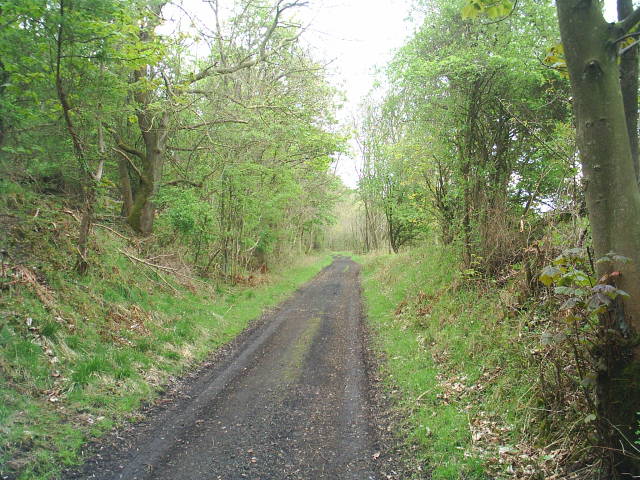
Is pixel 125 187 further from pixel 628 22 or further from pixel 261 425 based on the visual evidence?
pixel 628 22

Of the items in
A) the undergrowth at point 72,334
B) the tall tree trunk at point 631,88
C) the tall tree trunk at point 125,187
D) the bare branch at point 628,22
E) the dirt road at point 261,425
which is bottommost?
the dirt road at point 261,425

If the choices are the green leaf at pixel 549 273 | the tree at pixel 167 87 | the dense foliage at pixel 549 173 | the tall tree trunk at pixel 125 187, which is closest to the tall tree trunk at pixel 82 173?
the tree at pixel 167 87

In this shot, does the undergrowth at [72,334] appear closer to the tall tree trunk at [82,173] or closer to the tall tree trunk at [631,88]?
the tall tree trunk at [82,173]

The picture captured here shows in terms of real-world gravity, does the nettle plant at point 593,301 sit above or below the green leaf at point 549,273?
below

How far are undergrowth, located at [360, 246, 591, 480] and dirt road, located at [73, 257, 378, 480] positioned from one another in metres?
0.71

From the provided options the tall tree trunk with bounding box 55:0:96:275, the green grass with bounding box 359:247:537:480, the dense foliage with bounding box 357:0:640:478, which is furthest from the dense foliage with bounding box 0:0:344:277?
the green grass with bounding box 359:247:537:480

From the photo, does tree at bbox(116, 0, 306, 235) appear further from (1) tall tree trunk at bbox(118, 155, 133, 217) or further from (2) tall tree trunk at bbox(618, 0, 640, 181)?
(2) tall tree trunk at bbox(618, 0, 640, 181)

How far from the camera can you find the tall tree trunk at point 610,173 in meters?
2.91

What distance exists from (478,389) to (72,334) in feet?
21.4

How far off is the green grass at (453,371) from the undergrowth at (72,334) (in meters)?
3.94

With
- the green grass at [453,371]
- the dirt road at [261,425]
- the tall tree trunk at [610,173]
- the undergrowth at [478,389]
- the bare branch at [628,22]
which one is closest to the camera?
the bare branch at [628,22]

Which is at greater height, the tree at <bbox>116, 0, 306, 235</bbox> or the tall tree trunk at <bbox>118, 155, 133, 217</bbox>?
the tree at <bbox>116, 0, 306, 235</bbox>

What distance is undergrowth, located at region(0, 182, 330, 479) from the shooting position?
442cm

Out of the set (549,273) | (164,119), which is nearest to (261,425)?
(549,273)
